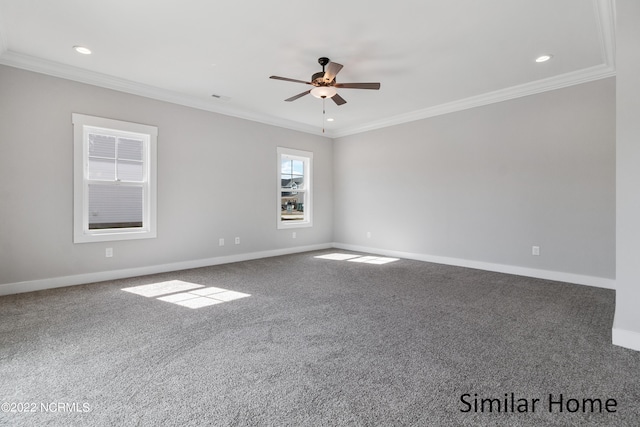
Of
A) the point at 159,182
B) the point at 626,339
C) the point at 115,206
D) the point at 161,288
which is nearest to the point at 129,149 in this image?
the point at 159,182

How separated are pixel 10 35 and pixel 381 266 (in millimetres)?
5328

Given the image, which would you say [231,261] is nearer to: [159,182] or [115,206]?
[159,182]

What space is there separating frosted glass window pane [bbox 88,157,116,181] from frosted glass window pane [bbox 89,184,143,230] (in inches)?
4.9

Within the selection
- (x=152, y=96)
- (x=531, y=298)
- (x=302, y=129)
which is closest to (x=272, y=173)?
(x=302, y=129)

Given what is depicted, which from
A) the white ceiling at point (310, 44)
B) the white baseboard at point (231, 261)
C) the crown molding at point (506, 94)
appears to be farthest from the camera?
the crown molding at point (506, 94)

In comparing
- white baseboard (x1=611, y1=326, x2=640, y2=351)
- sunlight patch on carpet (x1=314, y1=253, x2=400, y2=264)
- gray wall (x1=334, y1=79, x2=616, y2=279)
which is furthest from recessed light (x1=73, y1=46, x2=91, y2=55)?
white baseboard (x1=611, y1=326, x2=640, y2=351)

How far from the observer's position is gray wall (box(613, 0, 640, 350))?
7.21 feet

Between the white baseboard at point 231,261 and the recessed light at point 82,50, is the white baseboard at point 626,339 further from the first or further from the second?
the recessed light at point 82,50

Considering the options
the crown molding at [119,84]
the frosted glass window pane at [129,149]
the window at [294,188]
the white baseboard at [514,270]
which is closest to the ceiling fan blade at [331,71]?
the crown molding at [119,84]

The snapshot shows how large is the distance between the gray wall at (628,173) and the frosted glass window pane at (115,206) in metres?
5.39

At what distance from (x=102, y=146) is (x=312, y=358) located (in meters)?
4.12

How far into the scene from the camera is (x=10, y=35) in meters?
3.10

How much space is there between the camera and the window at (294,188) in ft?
20.7

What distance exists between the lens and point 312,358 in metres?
2.12
